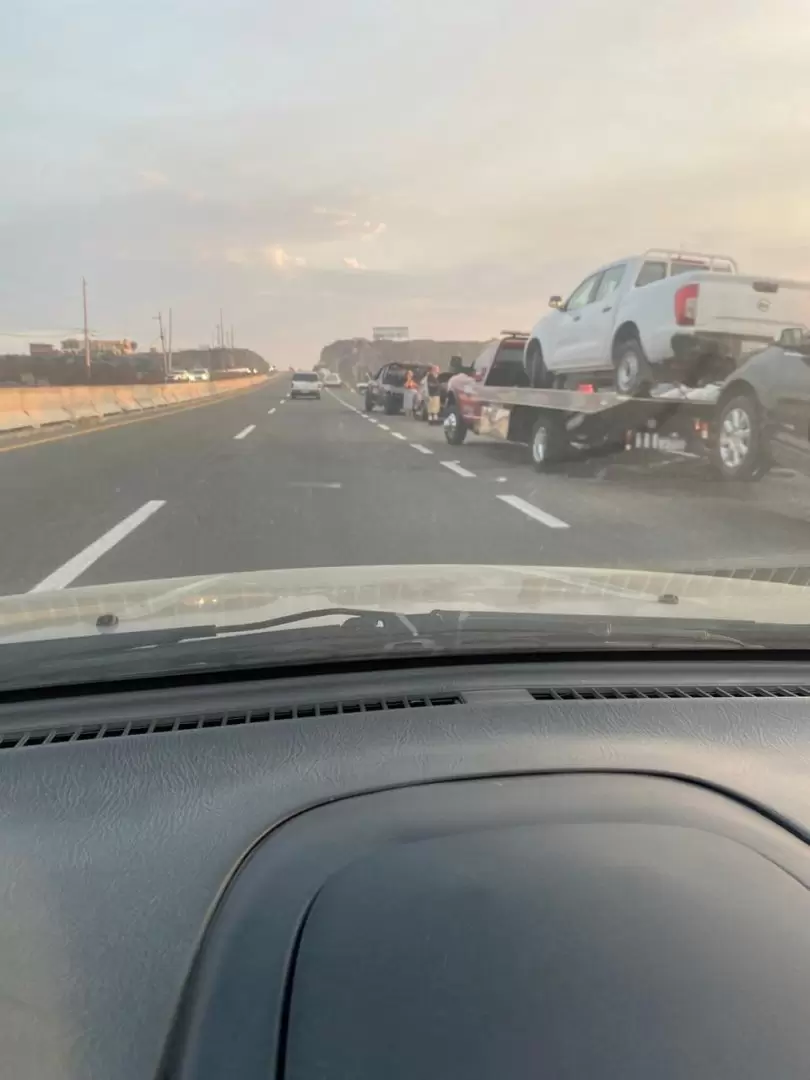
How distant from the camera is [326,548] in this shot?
8.66 m

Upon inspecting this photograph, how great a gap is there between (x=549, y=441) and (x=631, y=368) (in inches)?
114

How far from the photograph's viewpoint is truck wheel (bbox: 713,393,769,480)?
461 inches

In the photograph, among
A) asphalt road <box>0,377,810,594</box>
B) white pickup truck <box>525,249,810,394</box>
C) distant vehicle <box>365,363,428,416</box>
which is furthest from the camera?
distant vehicle <box>365,363,428,416</box>

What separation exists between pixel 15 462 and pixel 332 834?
52.5 ft

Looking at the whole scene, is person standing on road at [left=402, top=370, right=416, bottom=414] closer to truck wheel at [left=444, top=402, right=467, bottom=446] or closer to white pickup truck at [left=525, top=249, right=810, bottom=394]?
truck wheel at [left=444, top=402, right=467, bottom=446]

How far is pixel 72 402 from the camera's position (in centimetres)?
3241

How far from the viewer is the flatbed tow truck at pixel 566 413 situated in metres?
13.4

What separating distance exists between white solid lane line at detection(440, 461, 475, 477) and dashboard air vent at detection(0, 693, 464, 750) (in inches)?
486

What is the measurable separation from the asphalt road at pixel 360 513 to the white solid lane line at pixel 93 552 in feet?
0.07

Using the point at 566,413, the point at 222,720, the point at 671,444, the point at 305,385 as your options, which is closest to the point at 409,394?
the point at 566,413

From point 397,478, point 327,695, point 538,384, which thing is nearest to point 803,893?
point 327,695

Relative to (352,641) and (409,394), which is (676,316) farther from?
(409,394)

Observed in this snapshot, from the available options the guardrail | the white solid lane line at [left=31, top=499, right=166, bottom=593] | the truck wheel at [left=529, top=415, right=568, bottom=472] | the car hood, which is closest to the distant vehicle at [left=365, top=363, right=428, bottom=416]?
the guardrail

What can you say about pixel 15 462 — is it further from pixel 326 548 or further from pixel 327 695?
pixel 327 695
